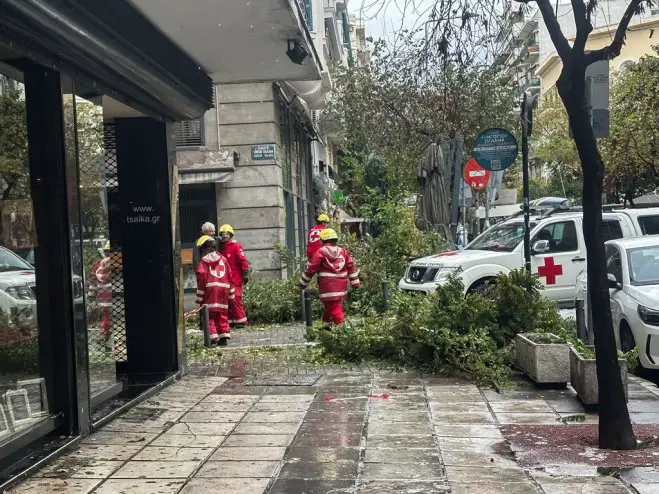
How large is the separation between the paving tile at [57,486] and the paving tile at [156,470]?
0.22 meters

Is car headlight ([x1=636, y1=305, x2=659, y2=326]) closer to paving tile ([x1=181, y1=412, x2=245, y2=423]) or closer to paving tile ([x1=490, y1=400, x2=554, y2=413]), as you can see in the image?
paving tile ([x1=490, y1=400, x2=554, y2=413])

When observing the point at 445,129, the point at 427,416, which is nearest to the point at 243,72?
the point at 427,416

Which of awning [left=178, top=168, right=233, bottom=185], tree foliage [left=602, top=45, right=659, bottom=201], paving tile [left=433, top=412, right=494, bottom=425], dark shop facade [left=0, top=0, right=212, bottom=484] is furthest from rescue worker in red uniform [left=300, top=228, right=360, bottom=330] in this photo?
tree foliage [left=602, top=45, right=659, bottom=201]

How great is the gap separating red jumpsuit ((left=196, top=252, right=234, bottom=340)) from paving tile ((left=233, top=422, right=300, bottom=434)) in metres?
5.61

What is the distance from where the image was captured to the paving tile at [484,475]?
553 cm

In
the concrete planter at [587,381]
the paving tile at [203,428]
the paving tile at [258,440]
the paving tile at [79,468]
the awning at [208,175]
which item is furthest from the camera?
the awning at [208,175]

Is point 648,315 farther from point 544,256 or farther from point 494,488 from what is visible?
point 544,256

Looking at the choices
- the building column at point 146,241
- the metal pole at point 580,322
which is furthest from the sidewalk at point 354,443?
the metal pole at point 580,322

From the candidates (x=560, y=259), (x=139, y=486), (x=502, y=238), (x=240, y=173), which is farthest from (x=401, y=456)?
(x=240, y=173)

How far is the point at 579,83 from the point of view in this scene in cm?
650

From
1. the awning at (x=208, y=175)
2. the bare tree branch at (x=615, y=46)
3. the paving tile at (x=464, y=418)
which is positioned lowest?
the paving tile at (x=464, y=418)

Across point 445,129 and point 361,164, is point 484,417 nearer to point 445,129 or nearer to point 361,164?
point 445,129

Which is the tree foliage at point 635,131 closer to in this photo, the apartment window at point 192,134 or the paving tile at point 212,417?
the apartment window at point 192,134

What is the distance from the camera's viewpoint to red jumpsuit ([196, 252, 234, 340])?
1282 centimetres
